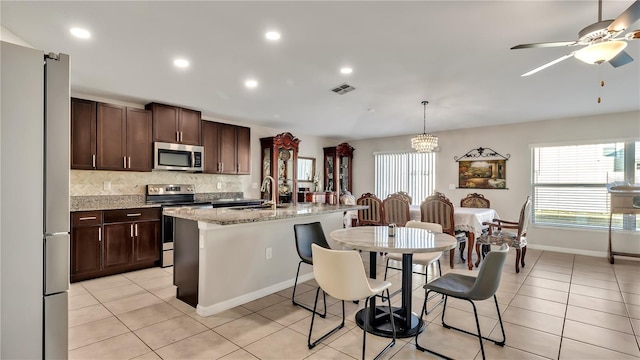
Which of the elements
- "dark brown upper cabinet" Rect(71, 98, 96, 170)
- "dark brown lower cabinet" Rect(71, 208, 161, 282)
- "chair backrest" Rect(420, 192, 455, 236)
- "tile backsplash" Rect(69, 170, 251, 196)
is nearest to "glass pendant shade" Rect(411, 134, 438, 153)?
"chair backrest" Rect(420, 192, 455, 236)

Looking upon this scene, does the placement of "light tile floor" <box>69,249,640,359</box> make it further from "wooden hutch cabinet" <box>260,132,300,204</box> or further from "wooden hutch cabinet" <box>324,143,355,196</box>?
"wooden hutch cabinet" <box>324,143,355,196</box>

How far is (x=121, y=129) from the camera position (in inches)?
166

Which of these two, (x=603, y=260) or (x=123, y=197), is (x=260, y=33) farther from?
(x=603, y=260)

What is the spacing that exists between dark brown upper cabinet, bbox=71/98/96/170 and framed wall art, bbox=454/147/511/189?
6386 mm

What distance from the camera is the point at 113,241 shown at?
392 centimetres

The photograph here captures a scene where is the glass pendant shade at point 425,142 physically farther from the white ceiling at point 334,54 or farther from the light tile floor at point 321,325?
the light tile floor at point 321,325

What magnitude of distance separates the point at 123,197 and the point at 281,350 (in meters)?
3.62

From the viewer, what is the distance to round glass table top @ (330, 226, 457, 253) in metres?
2.16

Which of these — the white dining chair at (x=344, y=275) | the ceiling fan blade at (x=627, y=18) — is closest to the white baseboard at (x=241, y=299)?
the white dining chair at (x=344, y=275)

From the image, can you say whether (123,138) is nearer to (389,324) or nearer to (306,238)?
(306,238)

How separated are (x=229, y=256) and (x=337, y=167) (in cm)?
507

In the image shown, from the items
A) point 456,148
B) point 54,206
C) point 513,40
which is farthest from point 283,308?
point 456,148

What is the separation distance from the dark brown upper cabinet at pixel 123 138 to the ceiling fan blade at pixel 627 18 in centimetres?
498

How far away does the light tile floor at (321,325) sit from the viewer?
220 cm
